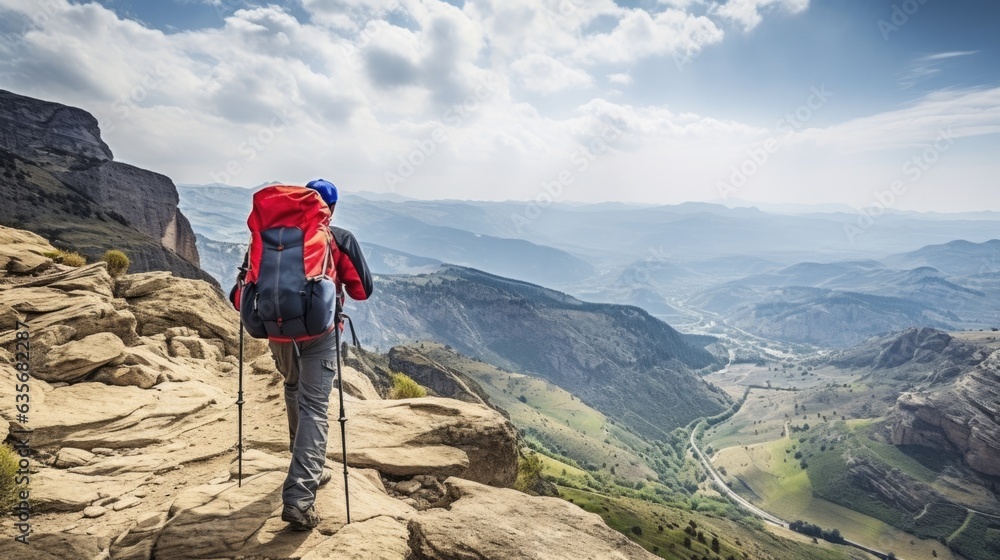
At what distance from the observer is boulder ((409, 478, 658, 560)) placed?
22.4ft

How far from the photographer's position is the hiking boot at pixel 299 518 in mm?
6742

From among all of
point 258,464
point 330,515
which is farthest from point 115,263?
point 330,515

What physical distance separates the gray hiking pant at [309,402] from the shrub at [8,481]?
4.51 m

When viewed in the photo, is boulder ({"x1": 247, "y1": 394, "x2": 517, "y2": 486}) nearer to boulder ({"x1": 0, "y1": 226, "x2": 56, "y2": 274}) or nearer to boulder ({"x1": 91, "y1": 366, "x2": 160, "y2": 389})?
boulder ({"x1": 91, "y1": 366, "x2": 160, "y2": 389})

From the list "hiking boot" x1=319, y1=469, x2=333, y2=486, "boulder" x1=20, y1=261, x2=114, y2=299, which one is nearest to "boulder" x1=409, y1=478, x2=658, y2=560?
"hiking boot" x1=319, y1=469, x2=333, y2=486

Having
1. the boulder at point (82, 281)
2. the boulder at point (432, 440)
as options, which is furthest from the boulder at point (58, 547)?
the boulder at point (82, 281)

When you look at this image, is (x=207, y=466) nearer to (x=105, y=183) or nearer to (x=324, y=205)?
(x=324, y=205)

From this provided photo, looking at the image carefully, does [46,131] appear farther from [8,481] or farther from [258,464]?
[258,464]

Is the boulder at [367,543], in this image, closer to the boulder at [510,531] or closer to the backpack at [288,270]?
the boulder at [510,531]

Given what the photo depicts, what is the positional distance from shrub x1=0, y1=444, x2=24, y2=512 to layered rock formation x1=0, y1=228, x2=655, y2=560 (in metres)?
0.33

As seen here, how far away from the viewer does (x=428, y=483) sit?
34.3 ft

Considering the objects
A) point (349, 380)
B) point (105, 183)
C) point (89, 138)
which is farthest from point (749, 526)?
point (89, 138)

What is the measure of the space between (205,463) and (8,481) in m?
3.12

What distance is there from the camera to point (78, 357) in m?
12.9
